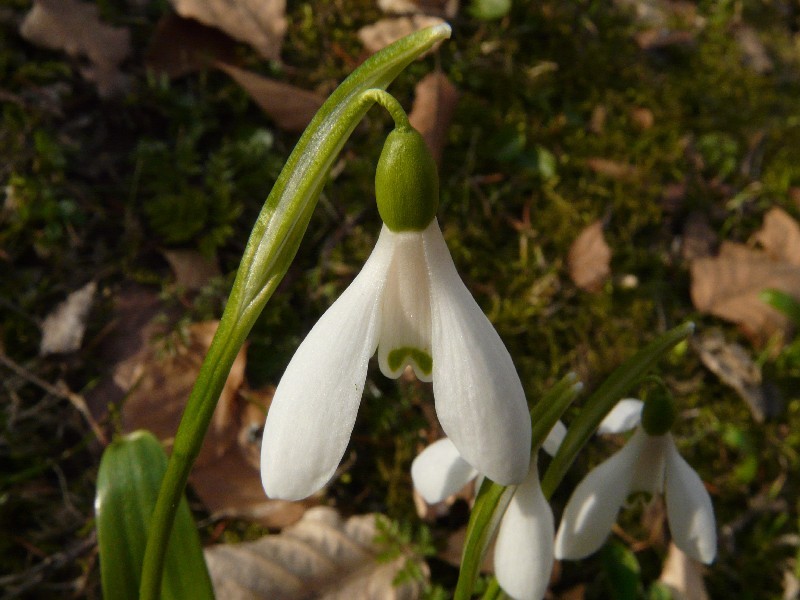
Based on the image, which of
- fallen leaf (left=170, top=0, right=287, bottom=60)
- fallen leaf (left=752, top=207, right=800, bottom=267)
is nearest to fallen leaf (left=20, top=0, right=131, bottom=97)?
fallen leaf (left=170, top=0, right=287, bottom=60)

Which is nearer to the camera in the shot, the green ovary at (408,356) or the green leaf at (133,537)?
the green ovary at (408,356)

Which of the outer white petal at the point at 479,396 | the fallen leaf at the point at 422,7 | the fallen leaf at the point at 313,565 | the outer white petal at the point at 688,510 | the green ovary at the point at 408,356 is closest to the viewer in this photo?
the outer white petal at the point at 479,396

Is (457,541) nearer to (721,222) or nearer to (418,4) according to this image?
(721,222)

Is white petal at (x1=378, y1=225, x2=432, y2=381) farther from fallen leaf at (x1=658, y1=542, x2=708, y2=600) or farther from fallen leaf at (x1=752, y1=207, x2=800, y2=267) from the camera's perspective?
fallen leaf at (x1=752, y1=207, x2=800, y2=267)

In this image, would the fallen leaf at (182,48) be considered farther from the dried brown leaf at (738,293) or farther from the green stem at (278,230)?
the dried brown leaf at (738,293)

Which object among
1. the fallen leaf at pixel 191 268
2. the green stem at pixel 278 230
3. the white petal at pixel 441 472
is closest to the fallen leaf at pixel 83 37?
the fallen leaf at pixel 191 268

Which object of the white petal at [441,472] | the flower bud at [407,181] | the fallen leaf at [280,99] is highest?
the flower bud at [407,181]

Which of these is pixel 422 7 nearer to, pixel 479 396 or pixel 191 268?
pixel 191 268

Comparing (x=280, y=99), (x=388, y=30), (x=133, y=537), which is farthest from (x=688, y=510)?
(x=388, y=30)
